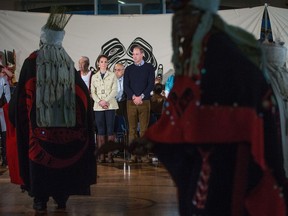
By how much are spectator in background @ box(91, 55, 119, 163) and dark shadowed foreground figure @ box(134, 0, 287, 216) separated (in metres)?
6.36

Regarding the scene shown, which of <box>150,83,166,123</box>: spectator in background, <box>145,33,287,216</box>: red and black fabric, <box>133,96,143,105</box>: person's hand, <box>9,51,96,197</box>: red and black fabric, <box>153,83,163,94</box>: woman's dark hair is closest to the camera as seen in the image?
<box>145,33,287,216</box>: red and black fabric

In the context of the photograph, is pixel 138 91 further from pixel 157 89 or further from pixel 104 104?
pixel 157 89

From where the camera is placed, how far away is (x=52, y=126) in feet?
16.6

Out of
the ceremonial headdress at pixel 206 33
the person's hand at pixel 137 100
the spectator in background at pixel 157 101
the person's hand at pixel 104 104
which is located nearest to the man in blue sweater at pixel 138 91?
the person's hand at pixel 137 100

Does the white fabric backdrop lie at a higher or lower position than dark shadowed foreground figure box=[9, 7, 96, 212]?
higher

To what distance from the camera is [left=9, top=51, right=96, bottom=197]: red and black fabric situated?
4996 mm

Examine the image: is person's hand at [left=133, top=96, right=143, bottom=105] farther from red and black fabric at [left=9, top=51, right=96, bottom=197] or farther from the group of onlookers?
red and black fabric at [left=9, top=51, right=96, bottom=197]

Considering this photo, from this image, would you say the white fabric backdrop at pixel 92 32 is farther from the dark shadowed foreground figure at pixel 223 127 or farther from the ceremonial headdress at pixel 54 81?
the dark shadowed foreground figure at pixel 223 127

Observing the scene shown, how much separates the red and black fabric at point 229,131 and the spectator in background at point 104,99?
6.40 metres

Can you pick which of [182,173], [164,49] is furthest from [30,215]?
[164,49]

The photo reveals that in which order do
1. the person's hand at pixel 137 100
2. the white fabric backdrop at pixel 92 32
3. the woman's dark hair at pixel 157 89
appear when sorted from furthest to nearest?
the white fabric backdrop at pixel 92 32, the woman's dark hair at pixel 157 89, the person's hand at pixel 137 100

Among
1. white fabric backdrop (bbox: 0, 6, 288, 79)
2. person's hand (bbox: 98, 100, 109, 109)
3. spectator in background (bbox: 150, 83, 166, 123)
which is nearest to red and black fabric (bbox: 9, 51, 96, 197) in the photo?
person's hand (bbox: 98, 100, 109, 109)

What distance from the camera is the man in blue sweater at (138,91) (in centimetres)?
866

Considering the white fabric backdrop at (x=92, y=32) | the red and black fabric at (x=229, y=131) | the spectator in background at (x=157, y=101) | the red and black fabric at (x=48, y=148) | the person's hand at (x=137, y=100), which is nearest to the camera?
the red and black fabric at (x=229, y=131)
